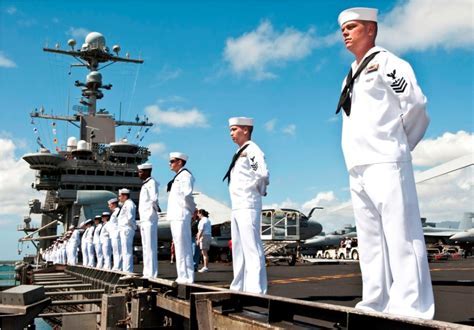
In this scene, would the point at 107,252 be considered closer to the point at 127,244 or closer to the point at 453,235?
the point at 127,244

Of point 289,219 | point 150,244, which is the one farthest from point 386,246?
point 289,219

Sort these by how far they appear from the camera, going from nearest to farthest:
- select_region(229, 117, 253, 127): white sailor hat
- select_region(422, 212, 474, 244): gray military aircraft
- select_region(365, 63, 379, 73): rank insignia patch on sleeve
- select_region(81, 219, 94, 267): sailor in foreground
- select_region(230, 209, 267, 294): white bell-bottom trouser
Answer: select_region(365, 63, 379, 73): rank insignia patch on sleeve → select_region(230, 209, 267, 294): white bell-bottom trouser → select_region(229, 117, 253, 127): white sailor hat → select_region(81, 219, 94, 267): sailor in foreground → select_region(422, 212, 474, 244): gray military aircraft

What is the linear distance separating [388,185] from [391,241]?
350 millimetres

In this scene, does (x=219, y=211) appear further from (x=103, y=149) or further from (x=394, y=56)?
(x=394, y=56)

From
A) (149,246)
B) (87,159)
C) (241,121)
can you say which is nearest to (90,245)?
(149,246)

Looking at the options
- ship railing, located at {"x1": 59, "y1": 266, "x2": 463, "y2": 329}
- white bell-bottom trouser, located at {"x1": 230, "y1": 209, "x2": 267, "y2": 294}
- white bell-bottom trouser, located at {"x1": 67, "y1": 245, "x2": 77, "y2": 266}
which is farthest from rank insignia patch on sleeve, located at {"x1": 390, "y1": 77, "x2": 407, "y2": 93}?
white bell-bottom trouser, located at {"x1": 67, "y1": 245, "x2": 77, "y2": 266}

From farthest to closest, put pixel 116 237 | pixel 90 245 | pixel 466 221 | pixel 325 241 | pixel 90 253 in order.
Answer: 1. pixel 466 221
2. pixel 325 241
3. pixel 90 245
4. pixel 90 253
5. pixel 116 237

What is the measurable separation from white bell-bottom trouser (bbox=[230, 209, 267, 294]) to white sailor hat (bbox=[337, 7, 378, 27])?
3004mm

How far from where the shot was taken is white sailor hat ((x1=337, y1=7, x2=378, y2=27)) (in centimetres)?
354

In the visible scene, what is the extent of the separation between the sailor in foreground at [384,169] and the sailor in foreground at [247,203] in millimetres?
2539

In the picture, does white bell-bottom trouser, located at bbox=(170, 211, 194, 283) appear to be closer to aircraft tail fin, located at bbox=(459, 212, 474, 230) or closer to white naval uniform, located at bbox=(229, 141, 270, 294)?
white naval uniform, located at bbox=(229, 141, 270, 294)

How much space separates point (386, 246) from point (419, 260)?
11.5 inches

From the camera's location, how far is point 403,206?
10.7ft

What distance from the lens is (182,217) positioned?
801 cm
